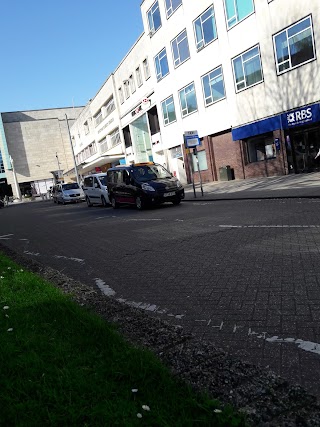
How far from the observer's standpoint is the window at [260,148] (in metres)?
22.8

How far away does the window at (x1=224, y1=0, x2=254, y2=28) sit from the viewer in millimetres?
22016

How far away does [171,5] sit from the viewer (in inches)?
1139

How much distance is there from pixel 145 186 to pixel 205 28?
15.0 m

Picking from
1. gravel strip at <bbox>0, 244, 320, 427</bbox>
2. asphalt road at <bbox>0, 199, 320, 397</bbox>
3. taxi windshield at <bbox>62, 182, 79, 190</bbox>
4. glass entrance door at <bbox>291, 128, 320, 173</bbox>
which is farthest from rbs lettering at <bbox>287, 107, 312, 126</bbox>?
taxi windshield at <bbox>62, 182, 79, 190</bbox>

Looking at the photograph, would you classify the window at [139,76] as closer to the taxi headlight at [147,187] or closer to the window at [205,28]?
the window at [205,28]

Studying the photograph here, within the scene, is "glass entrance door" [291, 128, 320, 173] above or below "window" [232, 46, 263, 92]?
below

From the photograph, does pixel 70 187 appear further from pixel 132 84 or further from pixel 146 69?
pixel 146 69

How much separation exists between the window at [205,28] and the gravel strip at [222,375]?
81.8 feet

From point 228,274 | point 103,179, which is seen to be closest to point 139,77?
point 103,179

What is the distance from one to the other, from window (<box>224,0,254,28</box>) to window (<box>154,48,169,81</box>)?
27.8 feet

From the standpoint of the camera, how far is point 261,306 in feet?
13.2

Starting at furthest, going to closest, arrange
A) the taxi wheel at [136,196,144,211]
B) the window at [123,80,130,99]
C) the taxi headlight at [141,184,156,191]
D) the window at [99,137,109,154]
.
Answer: the window at [99,137,109,154] → the window at [123,80,130,99] → the taxi wheel at [136,196,144,211] → the taxi headlight at [141,184,156,191]

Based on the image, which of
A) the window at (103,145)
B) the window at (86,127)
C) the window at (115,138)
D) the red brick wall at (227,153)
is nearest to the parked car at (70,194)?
the red brick wall at (227,153)

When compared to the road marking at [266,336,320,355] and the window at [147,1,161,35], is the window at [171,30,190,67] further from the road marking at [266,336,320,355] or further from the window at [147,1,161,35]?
the road marking at [266,336,320,355]
